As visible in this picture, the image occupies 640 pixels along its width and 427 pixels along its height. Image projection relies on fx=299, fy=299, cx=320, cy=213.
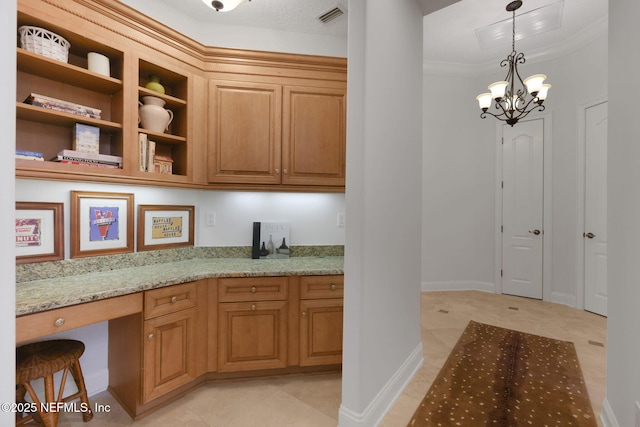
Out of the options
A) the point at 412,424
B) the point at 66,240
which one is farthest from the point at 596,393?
the point at 66,240

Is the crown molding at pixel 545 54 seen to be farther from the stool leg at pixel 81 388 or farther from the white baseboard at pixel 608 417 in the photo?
the stool leg at pixel 81 388

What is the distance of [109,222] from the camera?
2.14 metres

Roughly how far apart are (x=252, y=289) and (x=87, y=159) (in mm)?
1335

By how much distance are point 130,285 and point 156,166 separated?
0.93 metres

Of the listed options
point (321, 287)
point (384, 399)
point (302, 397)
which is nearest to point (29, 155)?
point (321, 287)

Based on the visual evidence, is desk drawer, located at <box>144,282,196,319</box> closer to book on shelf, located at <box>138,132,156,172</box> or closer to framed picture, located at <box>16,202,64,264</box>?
framed picture, located at <box>16,202,64,264</box>

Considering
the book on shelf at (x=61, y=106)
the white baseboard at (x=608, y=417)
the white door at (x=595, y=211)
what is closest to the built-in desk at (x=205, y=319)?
the book on shelf at (x=61, y=106)

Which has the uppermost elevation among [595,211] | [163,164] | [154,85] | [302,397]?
[154,85]

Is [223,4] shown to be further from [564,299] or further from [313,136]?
[564,299]

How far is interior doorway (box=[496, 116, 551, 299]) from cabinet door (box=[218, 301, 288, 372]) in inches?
140

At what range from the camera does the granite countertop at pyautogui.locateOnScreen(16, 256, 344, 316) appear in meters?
1.52

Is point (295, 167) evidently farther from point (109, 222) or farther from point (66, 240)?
point (66, 240)

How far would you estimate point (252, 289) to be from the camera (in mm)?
Answer: 2166

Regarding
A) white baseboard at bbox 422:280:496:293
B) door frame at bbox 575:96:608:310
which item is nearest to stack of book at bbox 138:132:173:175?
white baseboard at bbox 422:280:496:293
